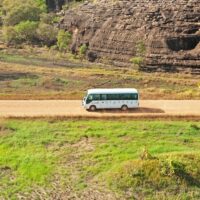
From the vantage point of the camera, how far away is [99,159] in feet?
81.9

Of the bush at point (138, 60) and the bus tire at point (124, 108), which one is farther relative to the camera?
the bush at point (138, 60)

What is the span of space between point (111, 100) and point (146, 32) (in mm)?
39049

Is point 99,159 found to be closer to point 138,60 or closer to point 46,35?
point 138,60

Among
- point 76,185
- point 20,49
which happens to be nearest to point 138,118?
point 76,185

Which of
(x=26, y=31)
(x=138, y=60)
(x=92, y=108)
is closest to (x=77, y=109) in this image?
(x=92, y=108)

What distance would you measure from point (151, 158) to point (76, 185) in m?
3.85

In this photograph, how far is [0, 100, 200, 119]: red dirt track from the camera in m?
30.2

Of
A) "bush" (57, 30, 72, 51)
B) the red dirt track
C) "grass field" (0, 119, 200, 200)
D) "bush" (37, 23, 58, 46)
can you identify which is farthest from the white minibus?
"bush" (37, 23, 58, 46)

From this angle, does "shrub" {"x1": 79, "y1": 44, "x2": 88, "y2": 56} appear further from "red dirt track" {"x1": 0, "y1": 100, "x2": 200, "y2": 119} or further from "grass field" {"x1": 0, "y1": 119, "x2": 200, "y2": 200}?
"grass field" {"x1": 0, "y1": 119, "x2": 200, "y2": 200}

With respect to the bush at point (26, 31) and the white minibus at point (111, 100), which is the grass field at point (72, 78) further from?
the bush at point (26, 31)

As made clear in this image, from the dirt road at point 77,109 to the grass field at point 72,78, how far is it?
28.5 feet

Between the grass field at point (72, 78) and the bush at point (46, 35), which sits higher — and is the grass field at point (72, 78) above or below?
below

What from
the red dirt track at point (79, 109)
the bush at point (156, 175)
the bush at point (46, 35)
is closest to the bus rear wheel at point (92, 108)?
the red dirt track at point (79, 109)

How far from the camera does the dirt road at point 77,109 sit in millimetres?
30406
